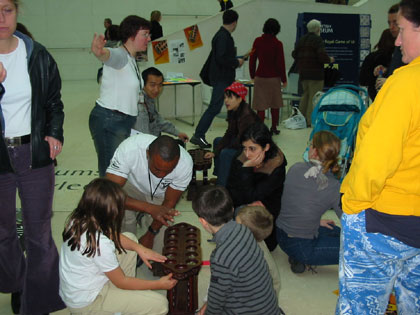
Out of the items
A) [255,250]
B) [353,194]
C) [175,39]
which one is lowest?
[255,250]

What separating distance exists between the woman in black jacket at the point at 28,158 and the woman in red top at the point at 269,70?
14.7ft

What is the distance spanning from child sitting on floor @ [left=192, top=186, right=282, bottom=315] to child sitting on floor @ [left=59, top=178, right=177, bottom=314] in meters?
0.30

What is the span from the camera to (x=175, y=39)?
705 centimetres

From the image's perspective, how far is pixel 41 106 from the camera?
188cm

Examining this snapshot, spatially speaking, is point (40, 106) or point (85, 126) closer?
point (40, 106)

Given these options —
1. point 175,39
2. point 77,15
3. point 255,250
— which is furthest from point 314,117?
point 77,15

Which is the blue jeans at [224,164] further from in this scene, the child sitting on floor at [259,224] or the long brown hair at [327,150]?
the child sitting on floor at [259,224]

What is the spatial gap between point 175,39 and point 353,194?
6.18 m

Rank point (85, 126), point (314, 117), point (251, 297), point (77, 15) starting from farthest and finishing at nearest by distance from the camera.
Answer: point (77, 15), point (85, 126), point (314, 117), point (251, 297)

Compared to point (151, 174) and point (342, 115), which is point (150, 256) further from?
point (342, 115)

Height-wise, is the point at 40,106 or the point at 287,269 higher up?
the point at 40,106

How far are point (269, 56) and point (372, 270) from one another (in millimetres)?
4972

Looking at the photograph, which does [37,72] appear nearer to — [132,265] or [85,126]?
[132,265]

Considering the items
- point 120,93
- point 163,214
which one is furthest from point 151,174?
point 120,93
